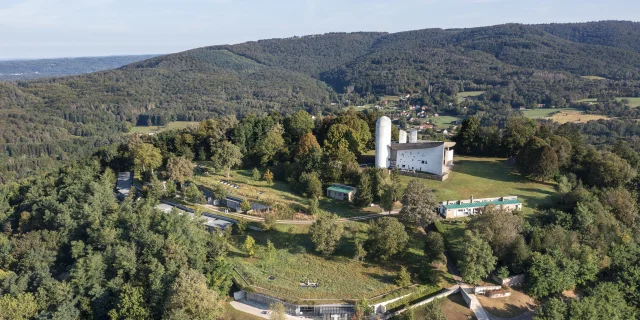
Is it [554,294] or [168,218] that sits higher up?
[168,218]

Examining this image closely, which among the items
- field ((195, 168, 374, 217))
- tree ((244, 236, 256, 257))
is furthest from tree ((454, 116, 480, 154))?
tree ((244, 236, 256, 257))

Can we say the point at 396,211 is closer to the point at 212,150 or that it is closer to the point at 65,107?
the point at 212,150

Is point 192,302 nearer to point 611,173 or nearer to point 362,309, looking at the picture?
point 362,309

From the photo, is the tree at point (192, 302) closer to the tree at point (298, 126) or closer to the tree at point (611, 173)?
the tree at point (298, 126)

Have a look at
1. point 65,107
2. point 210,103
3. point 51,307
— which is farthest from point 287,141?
point 65,107

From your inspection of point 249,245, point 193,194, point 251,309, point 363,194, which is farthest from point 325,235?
point 193,194

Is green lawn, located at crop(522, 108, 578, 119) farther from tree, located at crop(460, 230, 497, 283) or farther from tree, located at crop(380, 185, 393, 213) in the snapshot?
tree, located at crop(460, 230, 497, 283)
